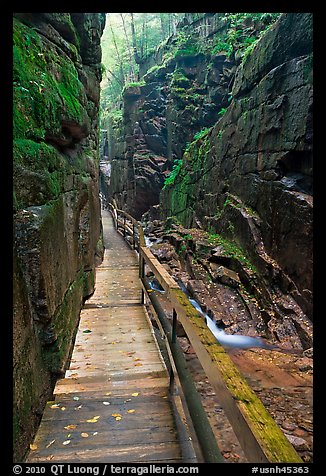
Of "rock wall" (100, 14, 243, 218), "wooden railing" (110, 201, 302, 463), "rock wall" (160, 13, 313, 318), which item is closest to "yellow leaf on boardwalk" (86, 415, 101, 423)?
"wooden railing" (110, 201, 302, 463)

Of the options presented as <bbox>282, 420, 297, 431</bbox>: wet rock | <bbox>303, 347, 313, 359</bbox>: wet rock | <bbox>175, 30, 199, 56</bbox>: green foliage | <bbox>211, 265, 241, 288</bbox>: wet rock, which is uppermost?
<bbox>175, 30, 199, 56</bbox>: green foliage

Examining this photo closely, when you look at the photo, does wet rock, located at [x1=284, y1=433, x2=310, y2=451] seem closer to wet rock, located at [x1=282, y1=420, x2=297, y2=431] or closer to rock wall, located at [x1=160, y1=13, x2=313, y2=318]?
wet rock, located at [x1=282, y1=420, x2=297, y2=431]

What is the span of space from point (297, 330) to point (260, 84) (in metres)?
8.09

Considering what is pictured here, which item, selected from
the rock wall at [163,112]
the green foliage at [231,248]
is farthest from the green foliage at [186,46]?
the green foliage at [231,248]

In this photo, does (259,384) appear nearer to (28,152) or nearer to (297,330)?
(297,330)

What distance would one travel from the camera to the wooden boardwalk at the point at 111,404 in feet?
8.33

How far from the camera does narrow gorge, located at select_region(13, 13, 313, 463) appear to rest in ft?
10.4

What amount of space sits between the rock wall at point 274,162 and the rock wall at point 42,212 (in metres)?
6.25

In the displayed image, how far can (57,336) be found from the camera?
12.0 feet

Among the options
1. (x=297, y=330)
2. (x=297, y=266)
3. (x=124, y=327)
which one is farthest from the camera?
(x=297, y=266)

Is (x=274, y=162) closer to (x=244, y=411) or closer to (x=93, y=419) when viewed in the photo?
(x=93, y=419)

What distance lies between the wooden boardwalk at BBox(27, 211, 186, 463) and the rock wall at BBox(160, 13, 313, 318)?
510 cm

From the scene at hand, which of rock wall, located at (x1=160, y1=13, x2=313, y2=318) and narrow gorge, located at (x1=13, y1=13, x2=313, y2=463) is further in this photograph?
rock wall, located at (x1=160, y1=13, x2=313, y2=318)
